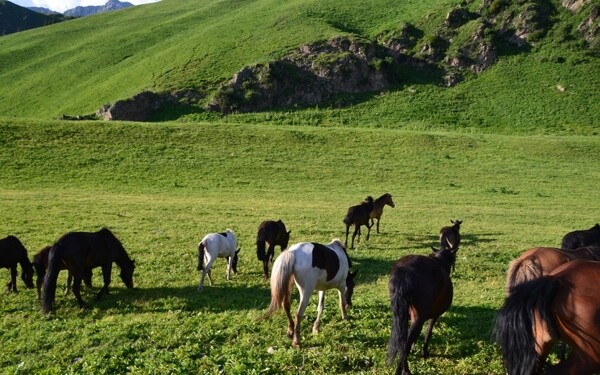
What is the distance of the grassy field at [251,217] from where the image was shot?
8.23 metres

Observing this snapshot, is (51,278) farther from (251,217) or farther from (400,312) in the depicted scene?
(251,217)

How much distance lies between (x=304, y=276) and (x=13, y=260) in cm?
837

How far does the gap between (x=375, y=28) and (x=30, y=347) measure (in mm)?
78339

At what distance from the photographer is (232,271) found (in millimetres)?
14648

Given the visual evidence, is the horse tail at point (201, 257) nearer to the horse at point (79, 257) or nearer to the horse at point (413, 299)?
the horse at point (79, 257)

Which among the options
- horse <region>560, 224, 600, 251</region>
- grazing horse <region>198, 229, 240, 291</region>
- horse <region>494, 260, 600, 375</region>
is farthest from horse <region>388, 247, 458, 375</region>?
grazing horse <region>198, 229, 240, 291</region>

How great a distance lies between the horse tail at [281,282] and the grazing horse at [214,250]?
15.2 feet

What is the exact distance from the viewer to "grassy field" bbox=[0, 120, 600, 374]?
823 centimetres

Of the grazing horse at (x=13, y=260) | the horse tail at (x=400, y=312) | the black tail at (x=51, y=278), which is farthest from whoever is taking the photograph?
the grazing horse at (x=13, y=260)

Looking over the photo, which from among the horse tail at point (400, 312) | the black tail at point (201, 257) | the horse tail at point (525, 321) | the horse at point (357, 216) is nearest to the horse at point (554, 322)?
the horse tail at point (525, 321)

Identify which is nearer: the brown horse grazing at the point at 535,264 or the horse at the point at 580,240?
the brown horse grazing at the point at 535,264

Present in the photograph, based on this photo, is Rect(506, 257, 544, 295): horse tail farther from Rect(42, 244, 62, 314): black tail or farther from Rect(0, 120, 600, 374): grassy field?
Rect(42, 244, 62, 314): black tail

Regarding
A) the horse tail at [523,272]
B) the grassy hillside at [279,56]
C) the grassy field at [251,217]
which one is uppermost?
the grassy hillside at [279,56]

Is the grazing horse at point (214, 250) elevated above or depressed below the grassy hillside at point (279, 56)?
below
